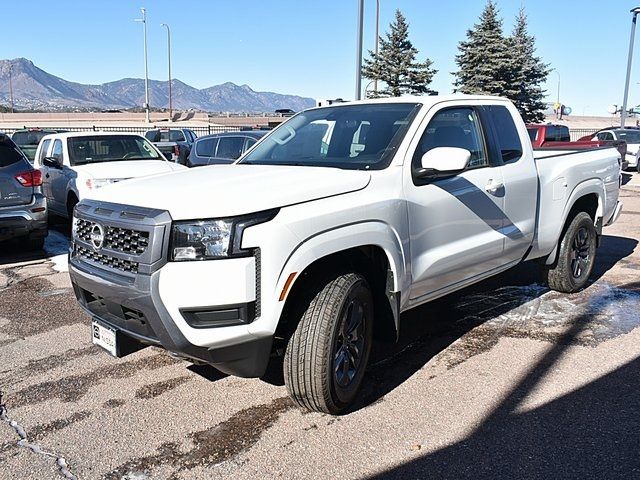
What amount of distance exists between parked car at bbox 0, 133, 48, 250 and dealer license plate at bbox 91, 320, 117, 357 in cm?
449

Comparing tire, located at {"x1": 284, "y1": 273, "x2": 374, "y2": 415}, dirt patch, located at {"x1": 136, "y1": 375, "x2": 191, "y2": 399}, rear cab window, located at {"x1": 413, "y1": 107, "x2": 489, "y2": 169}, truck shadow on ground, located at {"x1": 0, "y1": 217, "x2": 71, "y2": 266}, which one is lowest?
dirt patch, located at {"x1": 136, "y1": 375, "x2": 191, "y2": 399}

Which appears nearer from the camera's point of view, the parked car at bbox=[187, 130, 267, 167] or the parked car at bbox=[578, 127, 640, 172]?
the parked car at bbox=[187, 130, 267, 167]

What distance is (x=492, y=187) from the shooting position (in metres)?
4.64

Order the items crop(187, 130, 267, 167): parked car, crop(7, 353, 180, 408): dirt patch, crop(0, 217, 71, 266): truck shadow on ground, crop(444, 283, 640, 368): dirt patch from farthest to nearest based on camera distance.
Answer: crop(187, 130, 267, 167): parked car < crop(0, 217, 71, 266): truck shadow on ground < crop(444, 283, 640, 368): dirt patch < crop(7, 353, 180, 408): dirt patch

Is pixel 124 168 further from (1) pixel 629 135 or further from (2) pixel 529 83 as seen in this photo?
(2) pixel 529 83

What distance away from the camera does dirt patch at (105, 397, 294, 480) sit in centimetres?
310

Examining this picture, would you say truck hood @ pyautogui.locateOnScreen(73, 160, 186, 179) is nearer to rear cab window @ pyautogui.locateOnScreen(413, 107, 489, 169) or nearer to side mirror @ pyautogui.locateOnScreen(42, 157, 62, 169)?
side mirror @ pyautogui.locateOnScreen(42, 157, 62, 169)

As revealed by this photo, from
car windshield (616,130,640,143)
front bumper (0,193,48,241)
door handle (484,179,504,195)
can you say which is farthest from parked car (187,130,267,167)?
car windshield (616,130,640,143)

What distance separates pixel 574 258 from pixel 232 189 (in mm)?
4350

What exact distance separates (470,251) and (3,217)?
5.67 metres

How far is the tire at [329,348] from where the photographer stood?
10.9ft

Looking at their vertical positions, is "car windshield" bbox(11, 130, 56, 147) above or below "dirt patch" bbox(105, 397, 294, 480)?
above

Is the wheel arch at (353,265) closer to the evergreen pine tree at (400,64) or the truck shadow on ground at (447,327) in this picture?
the truck shadow on ground at (447,327)

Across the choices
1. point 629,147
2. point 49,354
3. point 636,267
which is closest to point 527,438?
point 49,354
